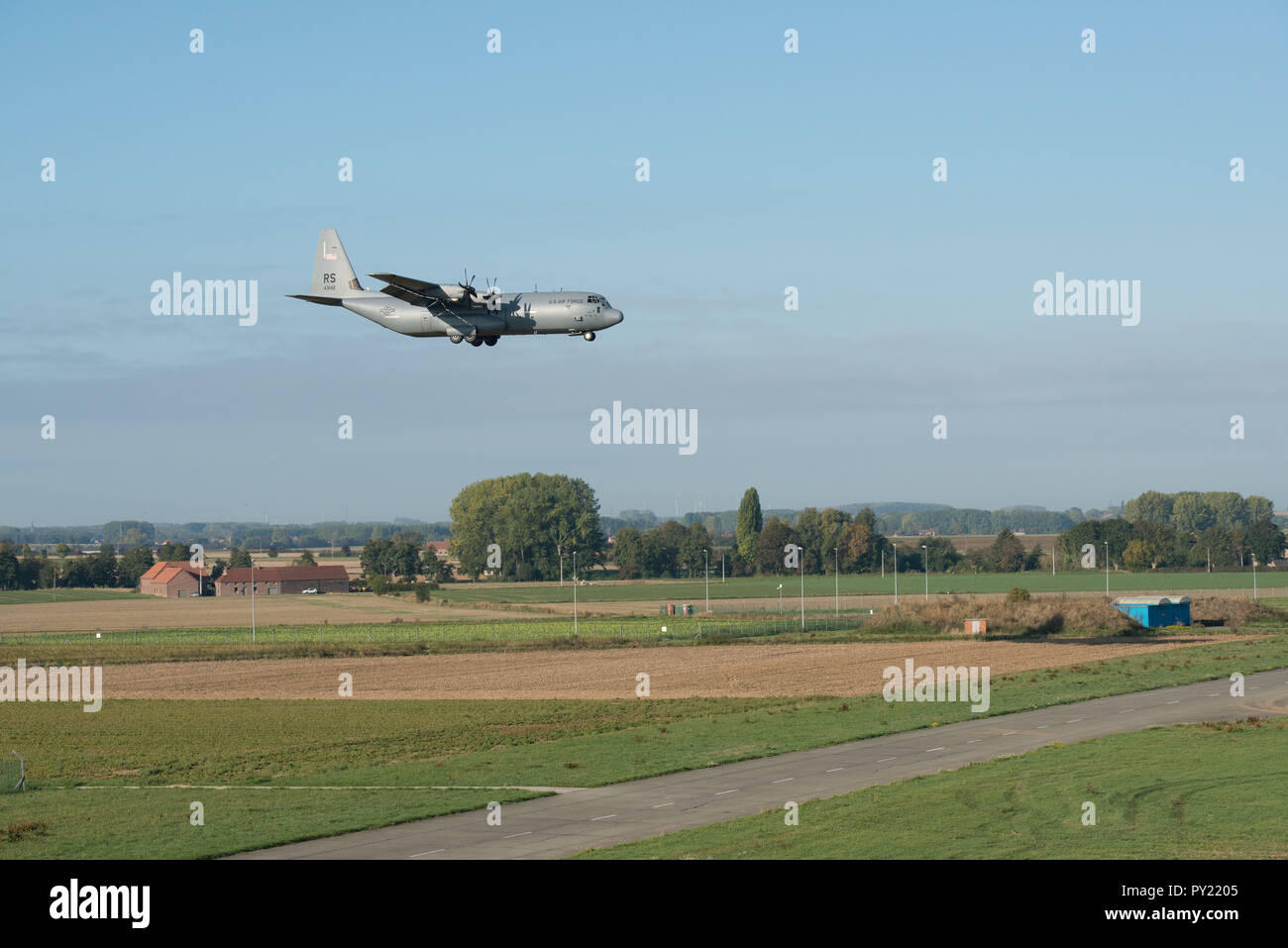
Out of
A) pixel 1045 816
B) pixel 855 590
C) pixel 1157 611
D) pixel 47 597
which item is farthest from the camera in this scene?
pixel 855 590

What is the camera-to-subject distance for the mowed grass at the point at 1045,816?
2700cm

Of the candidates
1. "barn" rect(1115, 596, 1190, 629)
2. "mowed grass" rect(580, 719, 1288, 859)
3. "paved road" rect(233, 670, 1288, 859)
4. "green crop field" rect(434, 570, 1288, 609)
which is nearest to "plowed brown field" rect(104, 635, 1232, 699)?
"barn" rect(1115, 596, 1190, 629)

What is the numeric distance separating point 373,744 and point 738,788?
65.5ft

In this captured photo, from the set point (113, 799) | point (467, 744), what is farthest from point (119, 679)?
point (113, 799)

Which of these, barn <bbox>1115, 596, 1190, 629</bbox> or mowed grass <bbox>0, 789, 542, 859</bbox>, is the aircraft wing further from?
barn <bbox>1115, 596, 1190, 629</bbox>

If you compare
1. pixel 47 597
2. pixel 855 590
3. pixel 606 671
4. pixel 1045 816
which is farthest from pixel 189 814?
pixel 47 597

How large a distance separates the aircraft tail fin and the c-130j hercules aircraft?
5.50 metres

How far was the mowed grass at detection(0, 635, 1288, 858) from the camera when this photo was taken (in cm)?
3547

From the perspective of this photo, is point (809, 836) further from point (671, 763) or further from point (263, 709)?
point (263, 709)

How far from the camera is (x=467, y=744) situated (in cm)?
5166

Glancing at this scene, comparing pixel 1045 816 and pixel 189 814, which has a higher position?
pixel 1045 816

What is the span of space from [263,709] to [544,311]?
1142 inches

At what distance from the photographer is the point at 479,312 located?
173 feet

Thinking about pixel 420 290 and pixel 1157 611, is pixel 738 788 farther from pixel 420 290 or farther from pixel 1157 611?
pixel 1157 611
